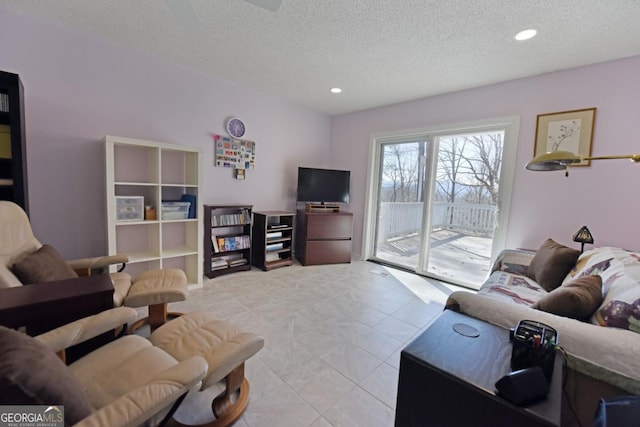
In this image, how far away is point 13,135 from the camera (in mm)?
1882

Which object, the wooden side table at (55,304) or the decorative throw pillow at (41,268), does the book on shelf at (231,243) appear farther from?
the wooden side table at (55,304)

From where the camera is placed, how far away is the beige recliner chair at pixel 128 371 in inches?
26.9

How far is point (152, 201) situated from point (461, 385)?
3015mm

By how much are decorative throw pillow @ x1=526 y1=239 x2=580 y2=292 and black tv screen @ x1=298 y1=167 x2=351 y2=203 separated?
2.56 metres

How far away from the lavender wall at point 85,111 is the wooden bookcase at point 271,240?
716 millimetres

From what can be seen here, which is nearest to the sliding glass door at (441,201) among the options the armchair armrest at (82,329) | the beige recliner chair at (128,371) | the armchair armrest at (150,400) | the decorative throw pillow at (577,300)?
the decorative throw pillow at (577,300)

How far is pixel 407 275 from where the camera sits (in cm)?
359

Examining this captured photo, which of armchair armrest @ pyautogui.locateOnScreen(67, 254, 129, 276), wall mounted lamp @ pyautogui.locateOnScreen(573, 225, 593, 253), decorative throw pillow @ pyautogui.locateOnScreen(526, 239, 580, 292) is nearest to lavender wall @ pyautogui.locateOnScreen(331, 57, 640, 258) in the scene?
wall mounted lamp @ pyautogui.locateOnScreen(573, 225, 593, 253)

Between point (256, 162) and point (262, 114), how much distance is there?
0.67 m

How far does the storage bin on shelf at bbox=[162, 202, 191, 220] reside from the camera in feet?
8.96

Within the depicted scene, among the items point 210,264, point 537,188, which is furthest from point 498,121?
point 210,264

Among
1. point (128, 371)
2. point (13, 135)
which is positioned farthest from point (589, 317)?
point (13, 135)

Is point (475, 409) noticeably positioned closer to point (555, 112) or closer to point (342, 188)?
point (555, 112)

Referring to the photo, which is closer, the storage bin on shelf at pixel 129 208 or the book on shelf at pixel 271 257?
the storage bin on shelf at pixel 129 208
